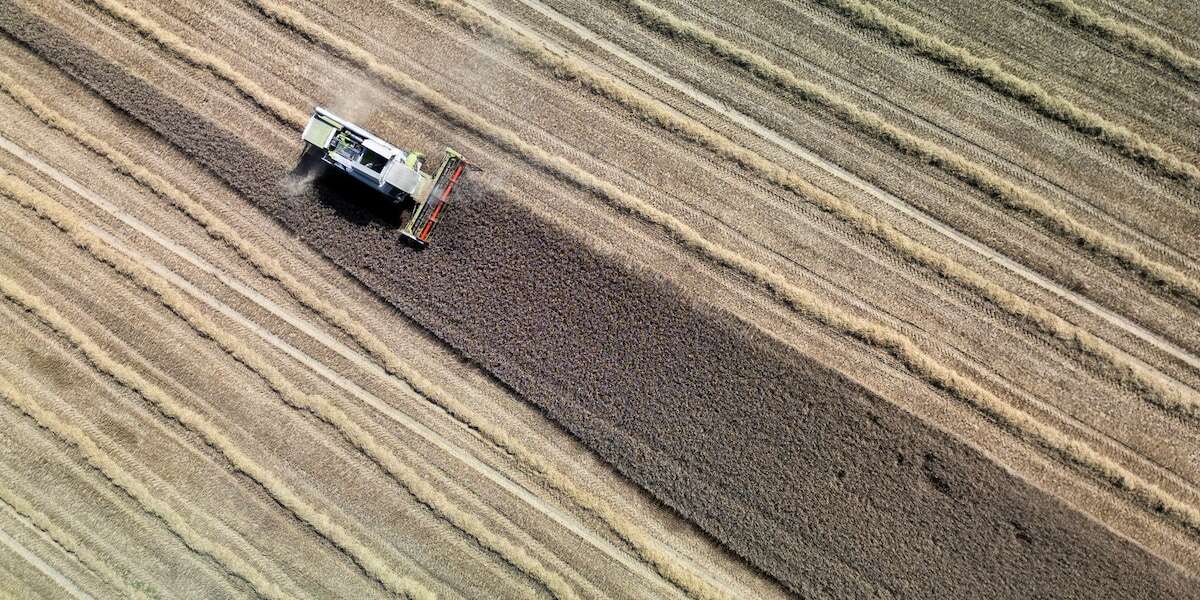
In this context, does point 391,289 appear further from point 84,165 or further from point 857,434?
point 857,434

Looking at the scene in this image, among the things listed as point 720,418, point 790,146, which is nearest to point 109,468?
point 720,418

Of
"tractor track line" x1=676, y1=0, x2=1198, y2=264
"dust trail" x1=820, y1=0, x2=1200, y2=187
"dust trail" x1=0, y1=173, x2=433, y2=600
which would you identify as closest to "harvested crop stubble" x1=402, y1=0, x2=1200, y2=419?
"tractor track line" x1=676, y1=0, x2=1198, y2=264

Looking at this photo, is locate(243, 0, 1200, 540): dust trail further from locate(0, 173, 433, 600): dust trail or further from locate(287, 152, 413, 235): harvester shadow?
locate(0, 173, 433, 600): dust trail

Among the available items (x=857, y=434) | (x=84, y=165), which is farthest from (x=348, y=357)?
(x=857, y=434)

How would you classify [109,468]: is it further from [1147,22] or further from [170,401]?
[1147,22]

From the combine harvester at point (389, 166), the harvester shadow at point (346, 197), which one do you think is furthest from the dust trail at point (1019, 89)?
the harvester shadow at point (346, 197)

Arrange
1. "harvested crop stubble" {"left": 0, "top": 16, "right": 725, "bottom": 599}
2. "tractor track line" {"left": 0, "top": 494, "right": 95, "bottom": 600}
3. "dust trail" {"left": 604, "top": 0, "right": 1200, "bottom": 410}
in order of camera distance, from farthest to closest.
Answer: "tractor track line" {"left": 0, "top": 494, "right": 95, "bottom": 600}, "harvested crop stubble" {"left": 0, "top": 16, "right": 725, "bottom": 599}, "dust trail" {"left": 604, "top": 0, "right": 1200, "bottom": 410}
